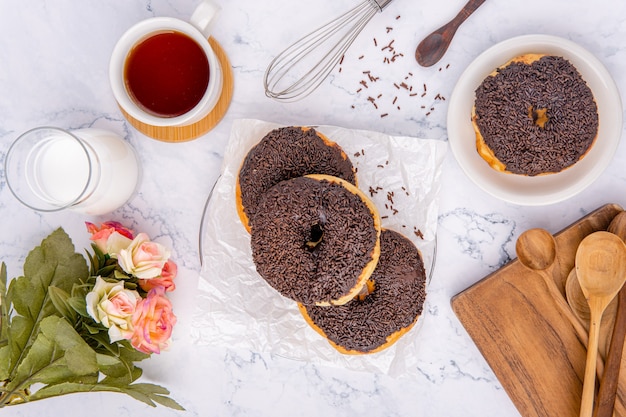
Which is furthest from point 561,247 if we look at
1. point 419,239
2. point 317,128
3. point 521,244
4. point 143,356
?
point 143,356

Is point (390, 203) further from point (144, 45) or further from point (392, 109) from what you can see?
point (144, 45)

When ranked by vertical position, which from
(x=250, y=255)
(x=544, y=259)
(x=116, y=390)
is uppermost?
(x=544, y=259)

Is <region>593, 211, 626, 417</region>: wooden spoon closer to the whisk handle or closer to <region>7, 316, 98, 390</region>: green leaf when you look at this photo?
the whisk handle

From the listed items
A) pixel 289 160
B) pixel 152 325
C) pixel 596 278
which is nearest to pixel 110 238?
pixel 152 325

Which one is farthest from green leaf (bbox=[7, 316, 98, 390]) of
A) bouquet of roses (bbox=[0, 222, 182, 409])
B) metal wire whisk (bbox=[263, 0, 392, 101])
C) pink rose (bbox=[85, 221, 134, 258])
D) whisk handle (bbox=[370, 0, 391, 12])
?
whisk handle (bbox=[370, 0, 391, 12])

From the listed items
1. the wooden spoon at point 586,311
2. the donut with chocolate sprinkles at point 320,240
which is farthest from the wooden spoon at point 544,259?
the donut with chocolate sprinkles at point 320,240

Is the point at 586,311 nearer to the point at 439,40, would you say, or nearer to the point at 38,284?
the point at 439,40
